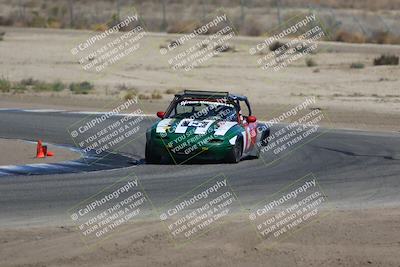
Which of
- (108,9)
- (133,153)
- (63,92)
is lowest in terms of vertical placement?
(108,9)

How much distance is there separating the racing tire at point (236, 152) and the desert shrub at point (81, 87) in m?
17.6

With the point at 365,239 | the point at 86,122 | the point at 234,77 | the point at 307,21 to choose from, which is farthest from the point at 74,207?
the point at 307,21

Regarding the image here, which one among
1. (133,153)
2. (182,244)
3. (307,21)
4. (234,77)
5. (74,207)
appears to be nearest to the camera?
(182,244)

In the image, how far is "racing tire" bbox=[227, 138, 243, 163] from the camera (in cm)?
2012

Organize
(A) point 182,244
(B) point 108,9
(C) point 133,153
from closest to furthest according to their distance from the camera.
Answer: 1. (A) point 182,244
2. (C) point 133,153
3. (B) point 108,9

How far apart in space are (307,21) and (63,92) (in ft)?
82.8

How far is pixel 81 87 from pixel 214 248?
26.9 m

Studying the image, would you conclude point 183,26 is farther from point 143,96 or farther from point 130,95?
point 143,96

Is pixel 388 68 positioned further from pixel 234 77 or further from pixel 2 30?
pixel 2 30

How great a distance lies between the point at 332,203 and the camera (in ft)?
52.4

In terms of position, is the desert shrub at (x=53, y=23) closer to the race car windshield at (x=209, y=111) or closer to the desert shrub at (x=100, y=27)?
the desert shrub at (x=100, y=27)

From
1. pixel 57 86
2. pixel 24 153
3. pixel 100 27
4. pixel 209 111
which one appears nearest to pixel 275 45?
pixel 57 86

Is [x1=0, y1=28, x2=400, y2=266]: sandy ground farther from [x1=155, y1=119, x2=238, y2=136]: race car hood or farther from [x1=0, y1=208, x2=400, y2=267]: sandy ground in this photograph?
[x1=155, y1=119, x2=238, y2=136]: race car hood

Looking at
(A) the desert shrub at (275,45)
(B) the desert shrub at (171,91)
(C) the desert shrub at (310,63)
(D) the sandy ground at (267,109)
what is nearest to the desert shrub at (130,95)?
(D) the sandy ground at (267,109)
